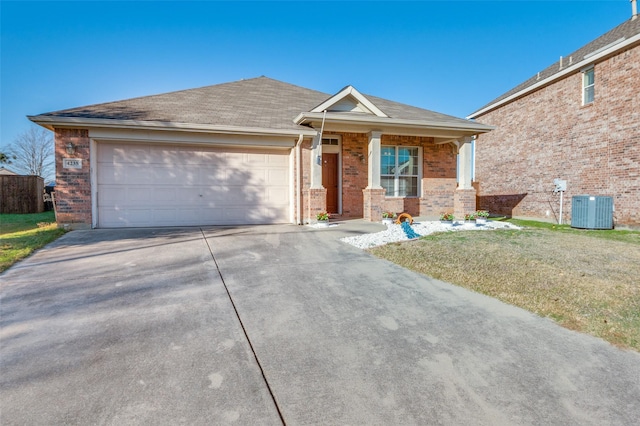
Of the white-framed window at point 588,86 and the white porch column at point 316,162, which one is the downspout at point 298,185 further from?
the white-framed window at point 588,86

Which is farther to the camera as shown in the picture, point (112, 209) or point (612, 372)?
point (112, 209)

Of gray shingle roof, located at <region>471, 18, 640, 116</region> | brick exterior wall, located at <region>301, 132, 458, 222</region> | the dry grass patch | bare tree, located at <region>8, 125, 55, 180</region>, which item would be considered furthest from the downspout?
bare tree, located at <region>8, 125, 55, 180</region>

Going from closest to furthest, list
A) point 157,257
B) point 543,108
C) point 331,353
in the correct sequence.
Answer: point 331,353 < point 157,257 < point 543,108

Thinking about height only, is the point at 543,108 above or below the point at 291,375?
above

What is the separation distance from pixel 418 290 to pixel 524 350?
1.57 meters

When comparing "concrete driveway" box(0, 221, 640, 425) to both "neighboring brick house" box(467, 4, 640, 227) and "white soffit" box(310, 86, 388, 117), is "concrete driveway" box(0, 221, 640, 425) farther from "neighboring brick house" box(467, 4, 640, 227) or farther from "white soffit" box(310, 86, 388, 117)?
"neighboring brick house" box(467, 4, 640, 227)

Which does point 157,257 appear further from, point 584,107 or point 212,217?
point 584,107

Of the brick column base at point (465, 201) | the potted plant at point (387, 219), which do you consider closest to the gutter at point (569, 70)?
the brick column base at point (465, 201)

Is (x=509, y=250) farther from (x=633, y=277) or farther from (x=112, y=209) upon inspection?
(x=112, y=209)

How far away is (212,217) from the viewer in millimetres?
9977

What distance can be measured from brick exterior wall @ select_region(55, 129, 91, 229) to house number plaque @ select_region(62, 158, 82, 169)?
0.07 m

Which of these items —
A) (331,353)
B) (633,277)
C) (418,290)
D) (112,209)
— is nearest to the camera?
(331,353)

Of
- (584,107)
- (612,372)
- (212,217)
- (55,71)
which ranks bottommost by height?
(612,372)

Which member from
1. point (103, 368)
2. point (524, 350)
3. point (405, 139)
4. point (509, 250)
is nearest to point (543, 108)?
point (405, 139)
